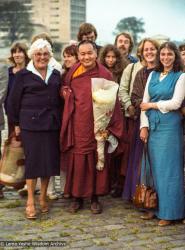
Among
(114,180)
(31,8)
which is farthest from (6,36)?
(114,180)

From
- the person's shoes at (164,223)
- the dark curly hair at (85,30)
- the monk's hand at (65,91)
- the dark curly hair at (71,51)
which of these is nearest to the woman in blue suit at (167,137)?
the person's shoes at (164,223)

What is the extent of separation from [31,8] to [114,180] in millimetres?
50588

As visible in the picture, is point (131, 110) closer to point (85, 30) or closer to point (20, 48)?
point (85, 30)

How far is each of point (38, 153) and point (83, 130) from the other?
0.53 metres

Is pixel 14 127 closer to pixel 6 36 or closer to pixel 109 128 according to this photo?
pixel 109 128

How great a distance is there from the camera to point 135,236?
5.12m

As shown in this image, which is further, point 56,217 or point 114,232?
point 56,217

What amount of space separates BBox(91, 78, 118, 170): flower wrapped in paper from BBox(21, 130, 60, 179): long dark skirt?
0.50 metres

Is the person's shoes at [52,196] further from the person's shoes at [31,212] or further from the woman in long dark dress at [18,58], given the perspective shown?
the woman in long dark dress at [18,58]

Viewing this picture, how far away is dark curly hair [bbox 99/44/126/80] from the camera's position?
6367 mm

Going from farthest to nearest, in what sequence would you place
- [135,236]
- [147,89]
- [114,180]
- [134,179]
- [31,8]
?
[31,8] → [114,180] → [134,179] → [147,89] → [135,236]

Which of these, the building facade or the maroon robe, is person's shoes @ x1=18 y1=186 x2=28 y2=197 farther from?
the building facade

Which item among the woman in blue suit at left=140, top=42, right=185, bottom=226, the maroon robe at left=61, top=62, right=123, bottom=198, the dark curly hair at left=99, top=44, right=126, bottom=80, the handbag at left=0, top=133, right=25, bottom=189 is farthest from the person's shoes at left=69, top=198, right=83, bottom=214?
the dark curly hair at left=99, top=44, right=126, bottom=80

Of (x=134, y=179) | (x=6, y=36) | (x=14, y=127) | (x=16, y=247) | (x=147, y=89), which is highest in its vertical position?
(x=6, y=36)
